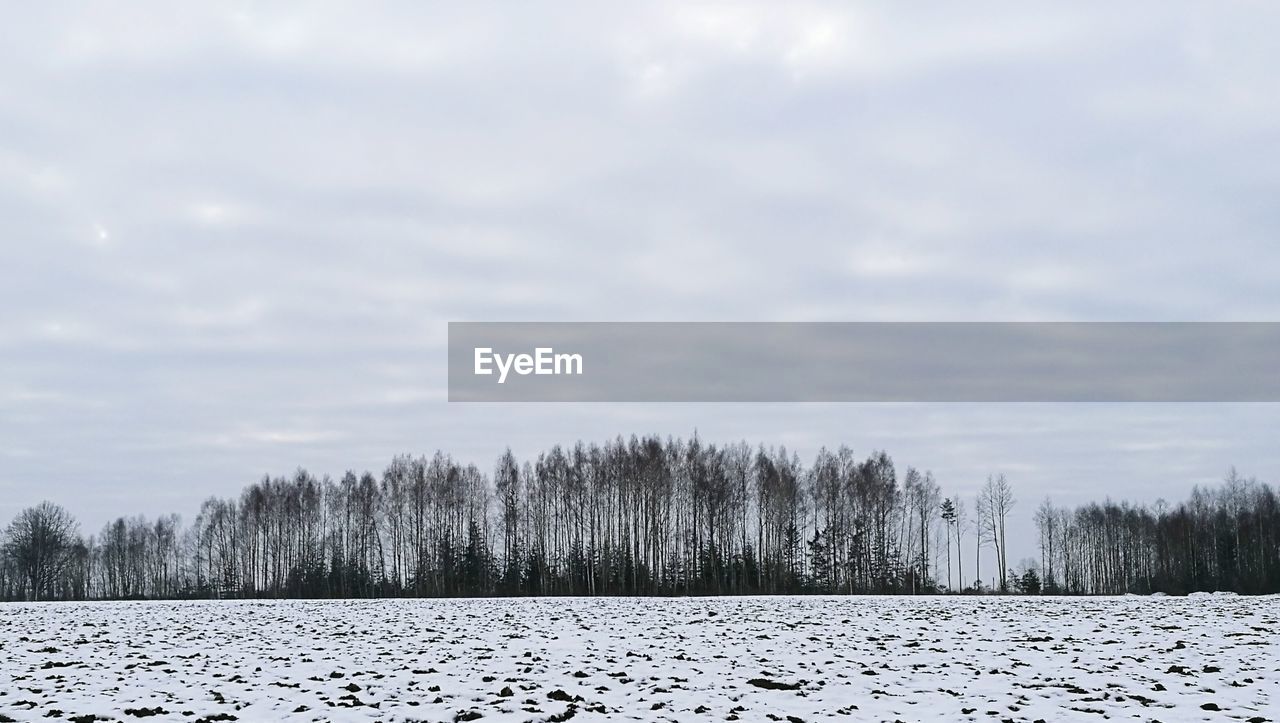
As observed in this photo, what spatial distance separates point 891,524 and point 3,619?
67247 mm

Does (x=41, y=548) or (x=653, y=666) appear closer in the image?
(x=653, y=666)

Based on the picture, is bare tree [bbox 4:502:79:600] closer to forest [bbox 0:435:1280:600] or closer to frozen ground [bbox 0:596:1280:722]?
forest [bbox 0:435:1280:600]

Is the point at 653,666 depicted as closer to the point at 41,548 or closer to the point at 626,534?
the point at 626,534

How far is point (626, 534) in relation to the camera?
235ft

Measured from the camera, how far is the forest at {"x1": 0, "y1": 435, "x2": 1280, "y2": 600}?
230 ft

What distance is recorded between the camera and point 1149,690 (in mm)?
16406

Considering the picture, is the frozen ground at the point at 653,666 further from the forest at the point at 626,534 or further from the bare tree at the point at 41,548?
the bare tree at the point at 41,548

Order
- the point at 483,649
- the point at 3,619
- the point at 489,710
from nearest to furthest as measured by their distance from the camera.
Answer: the point at 489,710
the point at 483,649
the point at 3,619

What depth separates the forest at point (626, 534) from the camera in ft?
230

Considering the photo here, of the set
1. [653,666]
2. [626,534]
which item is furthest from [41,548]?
[653,666]

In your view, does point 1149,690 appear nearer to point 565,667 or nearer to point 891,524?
point 565,667

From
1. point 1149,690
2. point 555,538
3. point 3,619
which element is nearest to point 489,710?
point 1149,690

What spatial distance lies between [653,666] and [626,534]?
5231cm

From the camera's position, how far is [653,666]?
1986 centimetres
